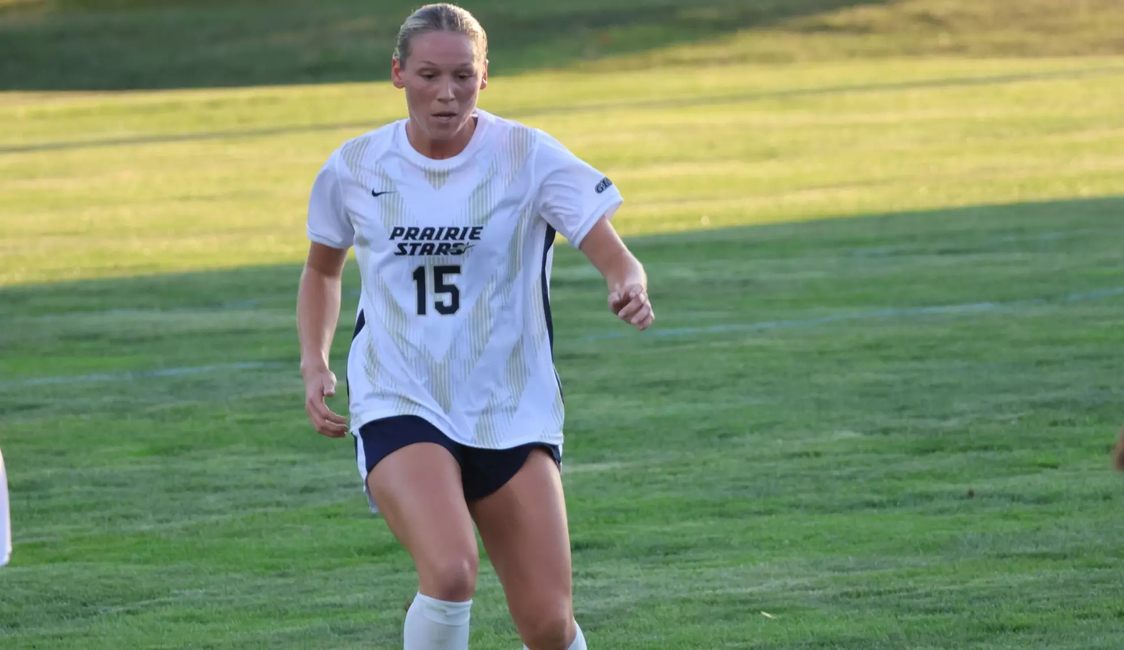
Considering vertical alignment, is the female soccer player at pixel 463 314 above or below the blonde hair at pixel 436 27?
below

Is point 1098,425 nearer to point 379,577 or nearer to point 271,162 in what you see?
point 379,577

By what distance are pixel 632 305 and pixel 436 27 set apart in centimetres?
86

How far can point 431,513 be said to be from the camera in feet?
14.6

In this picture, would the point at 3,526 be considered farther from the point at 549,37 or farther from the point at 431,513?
the point at 549,37

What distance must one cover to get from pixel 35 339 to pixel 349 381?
335 inches

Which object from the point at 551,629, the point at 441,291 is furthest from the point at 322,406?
the point at 551,629

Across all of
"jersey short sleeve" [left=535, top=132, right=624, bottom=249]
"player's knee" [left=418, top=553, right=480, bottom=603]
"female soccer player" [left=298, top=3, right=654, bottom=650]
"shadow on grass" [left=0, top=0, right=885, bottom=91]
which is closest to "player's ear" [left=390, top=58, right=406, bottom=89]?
"female soccer player" [left=298, top=3, right=654, bottom=650]

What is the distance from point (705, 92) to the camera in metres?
33.3

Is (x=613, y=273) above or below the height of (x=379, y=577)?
above

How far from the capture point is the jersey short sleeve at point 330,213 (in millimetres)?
4812

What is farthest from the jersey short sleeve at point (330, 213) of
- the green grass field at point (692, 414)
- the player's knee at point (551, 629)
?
the green grass field at point (692, 414)

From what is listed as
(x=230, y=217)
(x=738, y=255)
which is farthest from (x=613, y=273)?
(x=230, y=217)

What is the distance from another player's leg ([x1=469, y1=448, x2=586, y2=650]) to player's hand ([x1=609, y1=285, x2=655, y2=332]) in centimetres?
52

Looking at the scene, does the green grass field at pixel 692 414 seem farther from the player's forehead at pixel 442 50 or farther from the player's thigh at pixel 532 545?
the player's forehead at pixel 442 50
